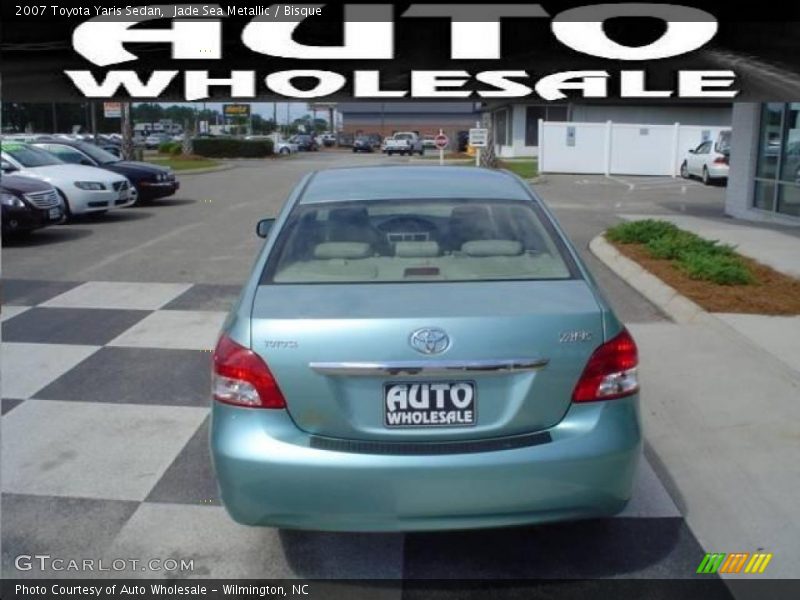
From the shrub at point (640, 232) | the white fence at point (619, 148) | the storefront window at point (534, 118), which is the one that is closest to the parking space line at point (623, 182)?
the white fence at point (619, 148)

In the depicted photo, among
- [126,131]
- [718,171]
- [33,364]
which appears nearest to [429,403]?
[33,364]

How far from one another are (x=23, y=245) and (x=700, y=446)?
33.1 feet

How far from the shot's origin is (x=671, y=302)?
766cm

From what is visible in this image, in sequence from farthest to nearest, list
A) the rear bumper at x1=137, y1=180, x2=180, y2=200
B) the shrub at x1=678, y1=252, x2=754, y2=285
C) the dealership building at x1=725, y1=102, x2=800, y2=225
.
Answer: the rear bumper at x1=137, y1=180, x2=180, y2=200 < the dealership building at x1=725, y1=102, x2=800, y2=225 < the shrub at x1=678, y1=252, x2=754, y2=285

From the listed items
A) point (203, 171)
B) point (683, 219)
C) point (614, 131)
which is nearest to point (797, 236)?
point (683, 219)

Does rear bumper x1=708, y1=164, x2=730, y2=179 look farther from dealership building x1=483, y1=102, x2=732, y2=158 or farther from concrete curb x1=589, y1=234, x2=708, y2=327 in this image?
concrete curb x1=589, y1=234, x2=708, y2=327

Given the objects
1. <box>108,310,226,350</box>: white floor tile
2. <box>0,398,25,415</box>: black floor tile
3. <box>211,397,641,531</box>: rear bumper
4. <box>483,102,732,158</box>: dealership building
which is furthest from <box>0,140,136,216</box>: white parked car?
<box>483,102,732,158</box>: dealership building

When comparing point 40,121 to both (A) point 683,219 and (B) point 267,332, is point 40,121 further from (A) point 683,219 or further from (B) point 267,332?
(B) point 267,332

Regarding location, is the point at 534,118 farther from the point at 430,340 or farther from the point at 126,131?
the point at 430,340

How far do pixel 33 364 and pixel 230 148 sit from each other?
1848 inches

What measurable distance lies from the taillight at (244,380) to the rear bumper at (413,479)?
44 mm

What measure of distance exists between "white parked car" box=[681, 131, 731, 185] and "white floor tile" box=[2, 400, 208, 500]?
75.2 feet

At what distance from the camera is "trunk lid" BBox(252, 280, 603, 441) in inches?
112

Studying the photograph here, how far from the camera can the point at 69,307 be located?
775cm
